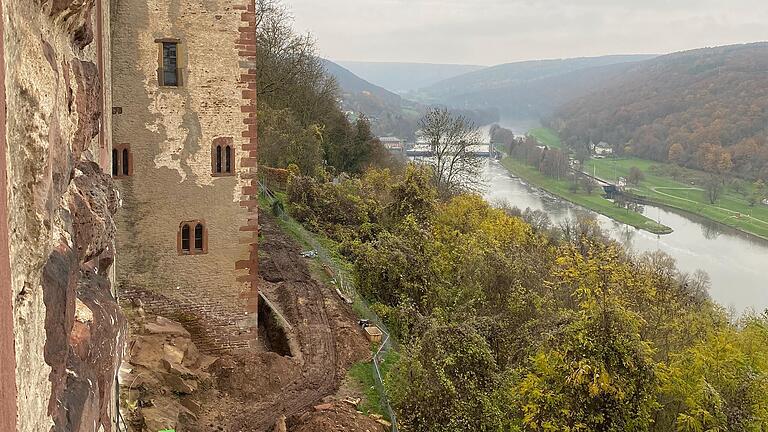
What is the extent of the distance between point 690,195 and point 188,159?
6971 centimetres

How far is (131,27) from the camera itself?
478 inches

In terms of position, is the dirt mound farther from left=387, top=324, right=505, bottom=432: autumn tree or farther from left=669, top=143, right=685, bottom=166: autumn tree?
left=669, top=143, right=685, bottom=166: autumn tree

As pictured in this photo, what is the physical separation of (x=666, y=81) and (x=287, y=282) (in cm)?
10296

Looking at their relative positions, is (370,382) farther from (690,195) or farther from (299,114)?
(690,195)

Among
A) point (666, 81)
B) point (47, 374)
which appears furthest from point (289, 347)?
point (666, 81)

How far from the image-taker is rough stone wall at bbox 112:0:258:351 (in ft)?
40.3

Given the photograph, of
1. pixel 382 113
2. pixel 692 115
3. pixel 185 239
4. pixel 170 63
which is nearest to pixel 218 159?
pixel 185 239

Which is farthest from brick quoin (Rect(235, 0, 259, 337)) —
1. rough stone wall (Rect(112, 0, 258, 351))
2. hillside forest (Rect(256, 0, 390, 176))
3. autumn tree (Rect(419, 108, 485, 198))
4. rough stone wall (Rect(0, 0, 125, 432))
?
autumn tree (Rect(419, 108, 485, 198))

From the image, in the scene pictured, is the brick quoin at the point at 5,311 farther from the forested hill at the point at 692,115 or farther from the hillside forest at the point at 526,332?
the forested hill at the point at 692,115

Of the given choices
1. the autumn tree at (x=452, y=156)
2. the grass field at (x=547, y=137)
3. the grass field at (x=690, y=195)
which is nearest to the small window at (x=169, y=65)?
the autumn tree at (x=452, y=156)

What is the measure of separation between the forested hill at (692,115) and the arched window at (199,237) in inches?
2798

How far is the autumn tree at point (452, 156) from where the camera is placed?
3803cm

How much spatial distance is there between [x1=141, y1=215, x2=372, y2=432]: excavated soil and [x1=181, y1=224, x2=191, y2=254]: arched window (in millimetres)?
2170

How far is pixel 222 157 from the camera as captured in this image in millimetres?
12945
